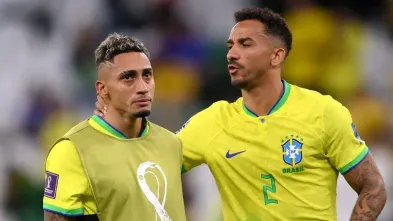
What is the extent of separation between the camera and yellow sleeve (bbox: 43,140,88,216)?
15.0 feet

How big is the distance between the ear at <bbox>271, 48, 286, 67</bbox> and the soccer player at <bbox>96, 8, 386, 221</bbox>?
3 cm

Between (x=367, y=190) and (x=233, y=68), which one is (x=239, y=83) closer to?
(x=233, y=68)

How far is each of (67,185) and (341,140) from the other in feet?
5.50

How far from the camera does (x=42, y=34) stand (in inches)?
426

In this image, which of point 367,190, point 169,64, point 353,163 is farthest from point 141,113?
point 169,64

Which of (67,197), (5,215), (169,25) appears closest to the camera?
(67,197)

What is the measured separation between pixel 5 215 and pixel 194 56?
2.61m

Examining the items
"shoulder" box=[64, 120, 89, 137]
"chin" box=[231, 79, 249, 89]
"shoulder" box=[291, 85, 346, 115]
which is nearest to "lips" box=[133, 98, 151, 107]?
"shoulder" box=[64, 120, 89, 137]

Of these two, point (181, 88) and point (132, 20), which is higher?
point (132, 20)

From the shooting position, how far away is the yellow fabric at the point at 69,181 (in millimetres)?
4566

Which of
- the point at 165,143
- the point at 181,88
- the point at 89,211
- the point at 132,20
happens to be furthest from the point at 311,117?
the point at 132,20

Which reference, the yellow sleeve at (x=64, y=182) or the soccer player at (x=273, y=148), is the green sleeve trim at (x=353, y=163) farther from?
the yellow sleeve at (x=64, y=182)

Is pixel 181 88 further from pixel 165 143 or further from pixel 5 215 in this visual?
pixel 165 143

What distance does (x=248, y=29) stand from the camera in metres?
5.60
